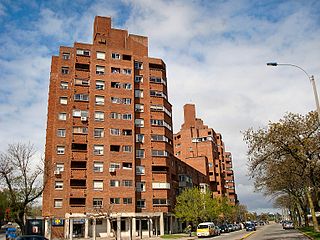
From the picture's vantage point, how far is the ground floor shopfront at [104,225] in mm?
56031

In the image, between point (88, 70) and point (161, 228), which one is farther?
point (88, 70)

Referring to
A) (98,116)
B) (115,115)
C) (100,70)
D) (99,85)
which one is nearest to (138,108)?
(115,115)

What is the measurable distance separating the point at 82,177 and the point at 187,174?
104 feet

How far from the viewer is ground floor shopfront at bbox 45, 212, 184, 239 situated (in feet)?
184

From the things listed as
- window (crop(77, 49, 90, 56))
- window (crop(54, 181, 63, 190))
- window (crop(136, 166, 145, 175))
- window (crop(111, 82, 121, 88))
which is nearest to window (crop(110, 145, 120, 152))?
window (crop(136, 166, 145, 175))

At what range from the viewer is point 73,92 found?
63.6 metres

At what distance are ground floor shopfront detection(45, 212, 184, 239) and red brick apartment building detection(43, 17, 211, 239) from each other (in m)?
0.15

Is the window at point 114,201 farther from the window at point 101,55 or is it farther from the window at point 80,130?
the window at point 101,55

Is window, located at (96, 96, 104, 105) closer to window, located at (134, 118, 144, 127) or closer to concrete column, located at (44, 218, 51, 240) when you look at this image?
window, located at (134, 118, 144, 127)

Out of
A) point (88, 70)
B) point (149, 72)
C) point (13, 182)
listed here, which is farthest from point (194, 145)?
point (13, 182)

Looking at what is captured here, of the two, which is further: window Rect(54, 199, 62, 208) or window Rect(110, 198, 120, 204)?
window Rect(110, 198, 120, 204)

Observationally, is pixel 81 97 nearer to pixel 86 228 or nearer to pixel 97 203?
pixel 97 203

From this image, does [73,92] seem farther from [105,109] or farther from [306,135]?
[306,135]

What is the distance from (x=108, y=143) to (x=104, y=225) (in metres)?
13.4
